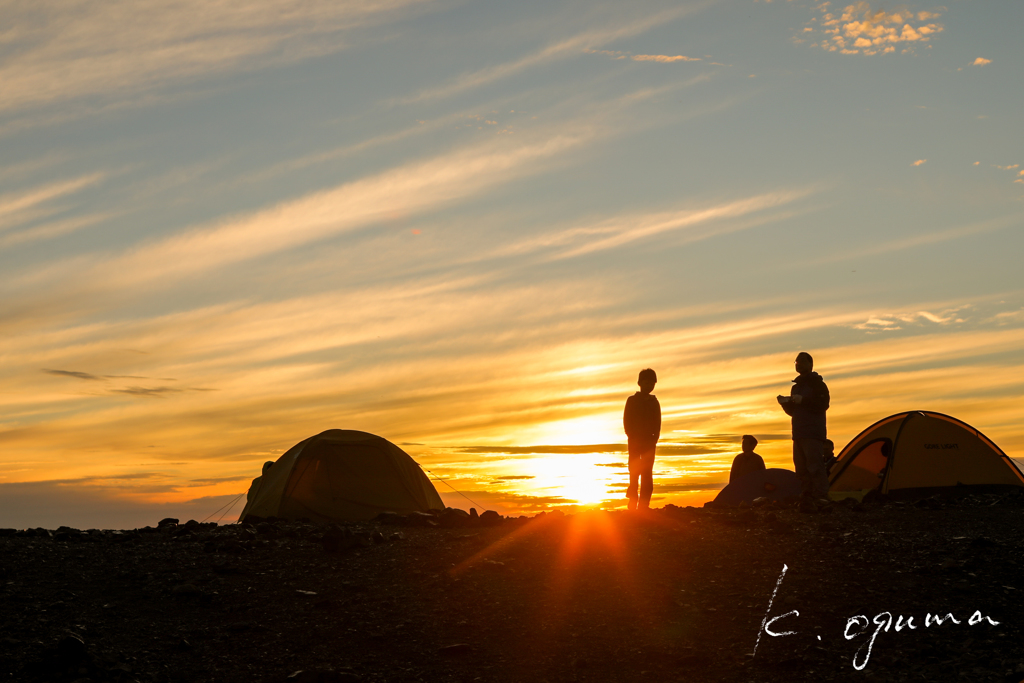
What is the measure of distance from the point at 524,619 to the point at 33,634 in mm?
5792

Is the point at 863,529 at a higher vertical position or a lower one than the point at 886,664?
higher

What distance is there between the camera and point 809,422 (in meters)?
16.3

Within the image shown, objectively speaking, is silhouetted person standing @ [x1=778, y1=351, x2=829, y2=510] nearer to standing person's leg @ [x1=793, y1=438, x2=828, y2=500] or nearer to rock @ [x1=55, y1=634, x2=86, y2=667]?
standing person's leg @ [x1=793, y1=438, x2=828, y2=500]

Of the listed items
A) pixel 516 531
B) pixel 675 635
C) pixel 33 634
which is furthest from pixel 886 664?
pixel 33 634

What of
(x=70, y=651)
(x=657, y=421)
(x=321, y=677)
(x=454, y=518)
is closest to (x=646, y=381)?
(x=657, y=421)

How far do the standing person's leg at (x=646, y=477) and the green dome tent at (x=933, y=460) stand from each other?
6.65 m

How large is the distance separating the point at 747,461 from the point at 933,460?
4.21 meters

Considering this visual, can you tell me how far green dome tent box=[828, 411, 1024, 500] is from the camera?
60.8ft

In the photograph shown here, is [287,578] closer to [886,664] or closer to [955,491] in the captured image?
[886,664]

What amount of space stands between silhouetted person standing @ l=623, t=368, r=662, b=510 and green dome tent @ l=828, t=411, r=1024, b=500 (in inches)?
265

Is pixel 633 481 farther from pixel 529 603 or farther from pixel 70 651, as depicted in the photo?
pixel 70 651

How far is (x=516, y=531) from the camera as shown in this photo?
45.0ft

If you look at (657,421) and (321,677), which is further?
(657,421)

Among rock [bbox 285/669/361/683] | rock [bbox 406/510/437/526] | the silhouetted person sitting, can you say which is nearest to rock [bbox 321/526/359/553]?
rock [bbox 406/510/437/526]
